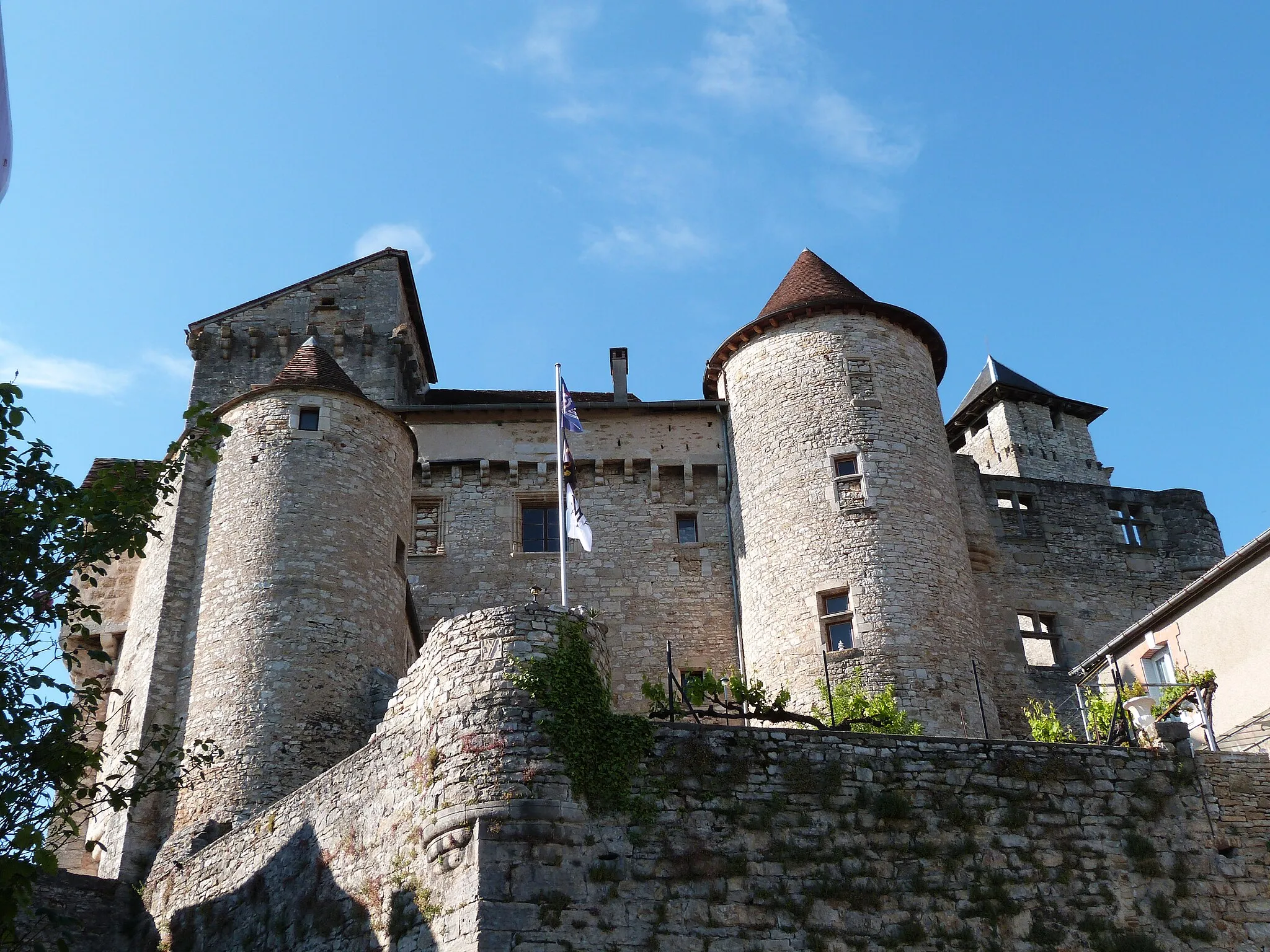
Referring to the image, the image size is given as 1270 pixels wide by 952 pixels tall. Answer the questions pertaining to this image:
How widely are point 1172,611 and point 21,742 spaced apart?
14.5 meters

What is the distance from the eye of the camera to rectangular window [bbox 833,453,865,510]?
22750mm

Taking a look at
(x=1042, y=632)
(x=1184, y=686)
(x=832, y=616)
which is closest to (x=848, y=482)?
(x=832, y=616)

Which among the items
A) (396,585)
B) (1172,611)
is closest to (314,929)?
(396,585)

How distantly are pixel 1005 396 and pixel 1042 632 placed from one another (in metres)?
17.2

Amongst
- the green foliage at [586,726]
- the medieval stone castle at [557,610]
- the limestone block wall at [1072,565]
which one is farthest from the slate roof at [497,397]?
the green foliage at [586,726]

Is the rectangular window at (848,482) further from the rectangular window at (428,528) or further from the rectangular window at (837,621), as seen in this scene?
the rectangular window at (428,528)

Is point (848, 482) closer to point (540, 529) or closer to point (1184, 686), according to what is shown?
point (540, 529)

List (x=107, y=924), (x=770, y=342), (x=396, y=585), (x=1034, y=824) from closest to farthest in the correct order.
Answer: (x=1034, y=824), (x=107, y=924), (x=396, y=585), (x=770, y=342)

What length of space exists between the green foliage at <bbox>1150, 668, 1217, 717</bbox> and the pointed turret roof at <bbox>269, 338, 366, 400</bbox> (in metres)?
13.0

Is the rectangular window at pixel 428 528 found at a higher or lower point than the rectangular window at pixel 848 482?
higher

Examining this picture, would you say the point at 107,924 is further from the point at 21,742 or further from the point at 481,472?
the point at 481,472

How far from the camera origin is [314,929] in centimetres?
1352

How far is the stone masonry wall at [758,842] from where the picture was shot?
12.0m

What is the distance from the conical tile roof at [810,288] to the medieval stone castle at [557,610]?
127 mm
